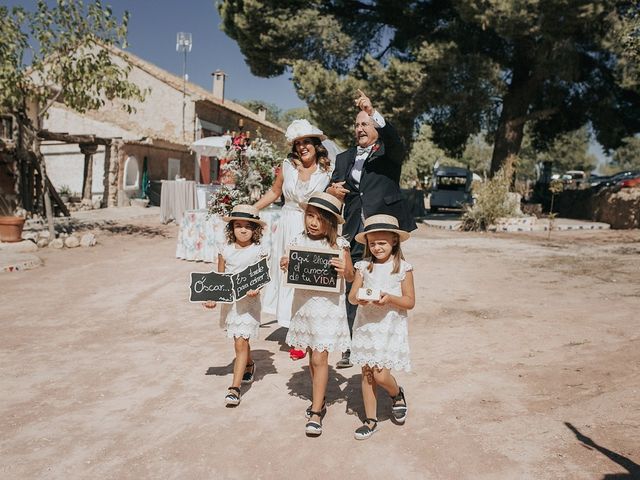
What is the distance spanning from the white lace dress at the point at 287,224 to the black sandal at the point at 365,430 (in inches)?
51.2

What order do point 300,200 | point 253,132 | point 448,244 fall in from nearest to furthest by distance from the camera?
point 300,200 < point 448,244 < point 253,132

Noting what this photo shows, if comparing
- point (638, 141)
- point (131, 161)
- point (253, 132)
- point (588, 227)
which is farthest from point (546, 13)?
point (638, 141)

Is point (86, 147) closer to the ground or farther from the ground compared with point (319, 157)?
farther from the ground

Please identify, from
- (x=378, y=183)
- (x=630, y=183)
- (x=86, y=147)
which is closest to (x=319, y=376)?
(x=378, y=183)

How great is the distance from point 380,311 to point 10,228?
10448 millimetres

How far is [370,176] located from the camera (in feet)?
13.0

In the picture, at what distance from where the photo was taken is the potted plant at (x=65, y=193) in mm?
21016

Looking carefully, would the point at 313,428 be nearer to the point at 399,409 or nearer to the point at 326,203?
the point at 399,409

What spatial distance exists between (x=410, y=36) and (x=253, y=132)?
17.4 m

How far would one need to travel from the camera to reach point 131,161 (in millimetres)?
23672

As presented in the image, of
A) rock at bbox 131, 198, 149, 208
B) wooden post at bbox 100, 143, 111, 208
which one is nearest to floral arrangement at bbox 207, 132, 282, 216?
wooden post at bbox 100, 143, 111, 208

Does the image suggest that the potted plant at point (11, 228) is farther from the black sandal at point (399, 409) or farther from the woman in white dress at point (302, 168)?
the black sandal at point (399, 409)

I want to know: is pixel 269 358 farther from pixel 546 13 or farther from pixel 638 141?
pixel 638 141

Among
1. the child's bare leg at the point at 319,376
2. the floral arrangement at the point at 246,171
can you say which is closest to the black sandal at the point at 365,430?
the child's bare leg at the point at 319,376
